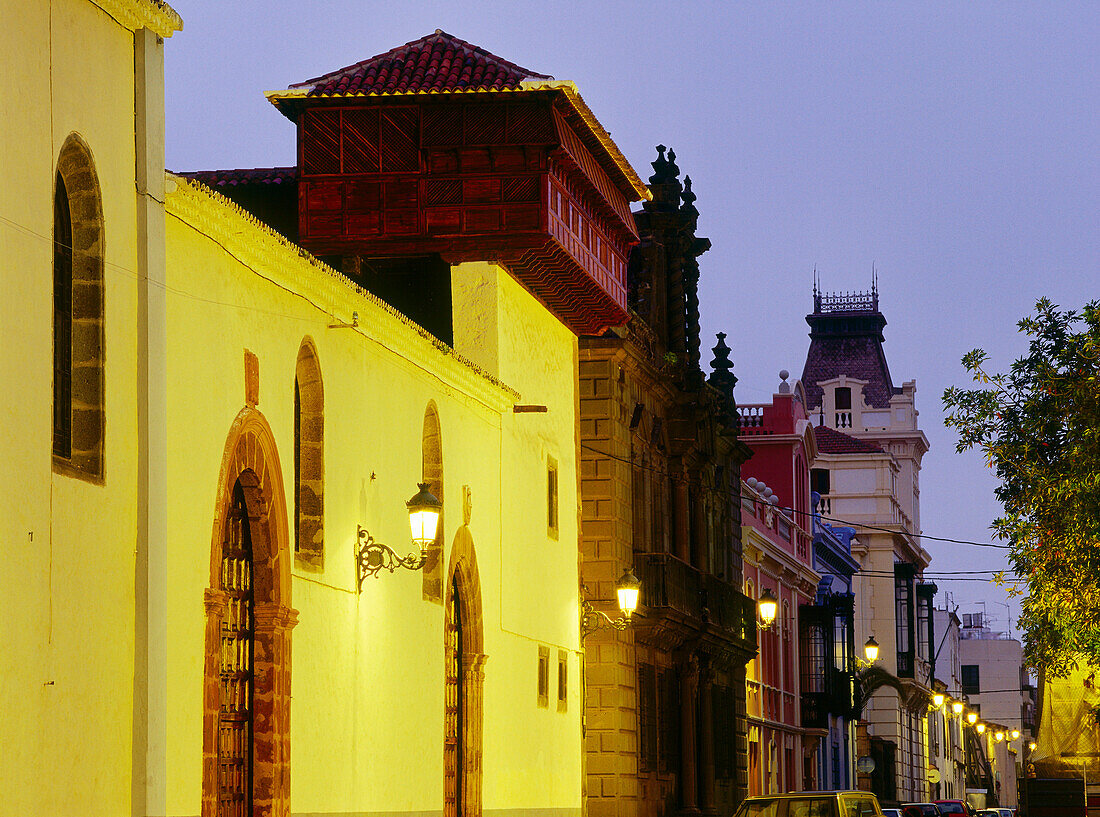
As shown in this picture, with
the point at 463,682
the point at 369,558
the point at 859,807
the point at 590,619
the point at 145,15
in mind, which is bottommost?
the point at 859,807

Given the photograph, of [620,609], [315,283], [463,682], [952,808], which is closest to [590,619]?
[620,609]

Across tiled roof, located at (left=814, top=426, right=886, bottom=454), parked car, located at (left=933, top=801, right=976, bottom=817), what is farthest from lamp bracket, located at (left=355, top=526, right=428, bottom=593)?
tiled roof, located at (left=814, top=426, right=886, bottom=454)

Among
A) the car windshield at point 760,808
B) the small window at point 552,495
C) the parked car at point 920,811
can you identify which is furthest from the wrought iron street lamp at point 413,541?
the parked car at point 920,811

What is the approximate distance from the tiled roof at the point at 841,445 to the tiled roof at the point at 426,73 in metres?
54.0

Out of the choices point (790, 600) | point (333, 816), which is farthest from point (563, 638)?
point (790, 600)

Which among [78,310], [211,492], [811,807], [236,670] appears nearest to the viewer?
[78,310]

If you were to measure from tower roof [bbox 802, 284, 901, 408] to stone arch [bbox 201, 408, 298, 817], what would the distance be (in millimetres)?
78315

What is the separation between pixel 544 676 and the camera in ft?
83.3

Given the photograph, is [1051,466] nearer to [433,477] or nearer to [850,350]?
[433,477]

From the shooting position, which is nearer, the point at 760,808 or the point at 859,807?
the point at 760,808

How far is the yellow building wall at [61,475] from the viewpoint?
35.6 ft

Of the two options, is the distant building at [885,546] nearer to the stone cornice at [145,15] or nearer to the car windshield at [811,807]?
the car windshield at [811,807]

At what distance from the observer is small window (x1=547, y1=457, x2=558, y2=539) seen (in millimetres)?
26469

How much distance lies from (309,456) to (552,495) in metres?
10.1
